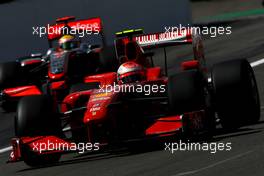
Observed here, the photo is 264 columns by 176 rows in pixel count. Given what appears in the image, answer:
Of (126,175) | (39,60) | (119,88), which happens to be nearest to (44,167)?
(119,88)

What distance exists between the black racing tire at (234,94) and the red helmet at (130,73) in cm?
122

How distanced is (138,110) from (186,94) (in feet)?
3.37

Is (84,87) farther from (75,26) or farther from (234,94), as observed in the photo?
(75,26)

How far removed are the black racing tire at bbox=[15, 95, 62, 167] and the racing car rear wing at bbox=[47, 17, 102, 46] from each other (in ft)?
17.2

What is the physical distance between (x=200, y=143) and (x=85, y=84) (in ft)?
9.99

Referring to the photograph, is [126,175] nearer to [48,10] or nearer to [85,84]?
[85,84]

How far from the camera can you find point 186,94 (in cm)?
1312

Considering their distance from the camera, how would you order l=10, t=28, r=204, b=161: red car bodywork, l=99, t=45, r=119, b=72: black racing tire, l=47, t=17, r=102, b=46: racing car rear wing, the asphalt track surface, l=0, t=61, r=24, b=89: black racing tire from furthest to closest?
l=0, t=61, r=24, b=89: black racing tire → l=47, t=17, r=102, b=46: racing car rear wing → l=99, t=45, r=119, b=72: black racing tire → l=10, t=28, r=204, b=161: red car bodywork → the asphalt track surface

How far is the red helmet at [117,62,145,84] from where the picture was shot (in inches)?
562

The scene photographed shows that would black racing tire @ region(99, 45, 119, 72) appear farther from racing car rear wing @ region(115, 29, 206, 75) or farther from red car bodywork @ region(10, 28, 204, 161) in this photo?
red car bodywork @ region(10, 28, 204, 161)
